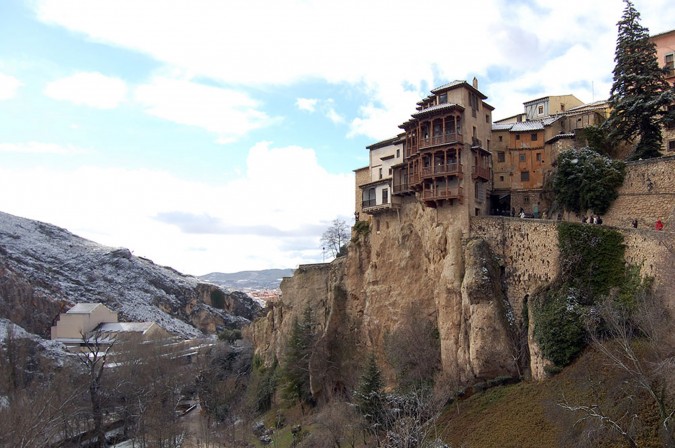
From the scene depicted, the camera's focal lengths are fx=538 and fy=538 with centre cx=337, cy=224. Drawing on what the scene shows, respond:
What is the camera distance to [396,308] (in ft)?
137

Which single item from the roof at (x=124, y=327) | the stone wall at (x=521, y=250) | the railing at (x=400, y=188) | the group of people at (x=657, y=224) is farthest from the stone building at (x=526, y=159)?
the roof at (x=124, y=327)

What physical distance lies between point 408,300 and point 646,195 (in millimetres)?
17403

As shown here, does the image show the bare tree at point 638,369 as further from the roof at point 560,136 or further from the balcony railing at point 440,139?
the roof at point 560,136

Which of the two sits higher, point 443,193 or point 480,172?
point 480,172

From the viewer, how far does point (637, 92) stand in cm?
3656

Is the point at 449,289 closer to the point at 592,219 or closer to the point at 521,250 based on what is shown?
the point at 521,250

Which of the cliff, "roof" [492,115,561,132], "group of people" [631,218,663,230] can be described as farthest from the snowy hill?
"group of people" [631,218,663,230]

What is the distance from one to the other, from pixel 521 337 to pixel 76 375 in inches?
1676

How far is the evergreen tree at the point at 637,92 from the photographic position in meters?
35.2

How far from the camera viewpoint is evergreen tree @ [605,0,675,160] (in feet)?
115

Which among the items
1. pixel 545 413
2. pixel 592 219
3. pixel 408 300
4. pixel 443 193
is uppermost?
pixel 443 193

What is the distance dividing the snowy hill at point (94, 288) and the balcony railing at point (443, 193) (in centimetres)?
8353

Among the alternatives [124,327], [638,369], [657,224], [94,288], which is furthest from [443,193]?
[94,288]

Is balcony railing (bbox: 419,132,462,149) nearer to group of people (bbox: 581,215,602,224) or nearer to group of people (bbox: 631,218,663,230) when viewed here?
group of people (bbox: 581,215,602,224)
